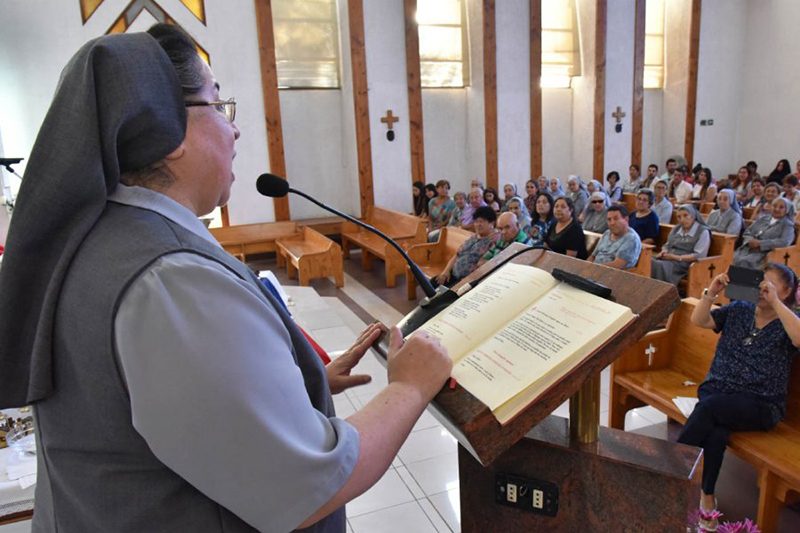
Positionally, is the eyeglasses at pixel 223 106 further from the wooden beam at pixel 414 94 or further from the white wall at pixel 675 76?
the white wall at pixel 675 76

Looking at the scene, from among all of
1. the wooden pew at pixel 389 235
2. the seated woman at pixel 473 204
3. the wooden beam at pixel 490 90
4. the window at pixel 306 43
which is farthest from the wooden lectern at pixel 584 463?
the wooden beam at pixel 490 90

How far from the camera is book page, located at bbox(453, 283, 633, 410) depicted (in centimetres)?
83

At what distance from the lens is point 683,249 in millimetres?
5730

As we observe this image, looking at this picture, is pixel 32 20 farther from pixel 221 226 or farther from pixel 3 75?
pixel 221 226

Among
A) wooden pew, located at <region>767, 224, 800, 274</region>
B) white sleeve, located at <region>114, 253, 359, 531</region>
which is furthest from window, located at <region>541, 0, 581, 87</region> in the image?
white sleeve, located at <region>114, 253, 359, 531</region>

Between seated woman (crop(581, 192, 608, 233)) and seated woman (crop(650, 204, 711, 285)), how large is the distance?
1.17m

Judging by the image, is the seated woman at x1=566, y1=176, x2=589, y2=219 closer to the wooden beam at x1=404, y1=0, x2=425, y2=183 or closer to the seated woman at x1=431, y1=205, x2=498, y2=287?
the wooden beam at x1=404, y1=0, x2=425, y2=183

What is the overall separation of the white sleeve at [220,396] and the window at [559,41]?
11.4 meters

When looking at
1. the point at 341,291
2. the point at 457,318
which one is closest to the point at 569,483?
the point at 457,318

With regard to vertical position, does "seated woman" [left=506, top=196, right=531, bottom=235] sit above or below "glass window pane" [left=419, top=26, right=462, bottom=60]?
below

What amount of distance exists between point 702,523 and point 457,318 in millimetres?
1710

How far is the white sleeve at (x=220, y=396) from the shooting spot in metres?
0.65

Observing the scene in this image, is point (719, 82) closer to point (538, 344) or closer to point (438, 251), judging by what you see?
point (438, 251)

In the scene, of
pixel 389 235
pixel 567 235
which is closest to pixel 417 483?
pixel 567 235
